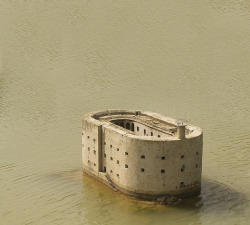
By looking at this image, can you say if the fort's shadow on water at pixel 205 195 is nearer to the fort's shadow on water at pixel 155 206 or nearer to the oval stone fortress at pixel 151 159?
the fort's shadow on water at pixel 155 206

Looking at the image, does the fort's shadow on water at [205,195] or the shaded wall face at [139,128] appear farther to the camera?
the shaded wall face at [139,128]

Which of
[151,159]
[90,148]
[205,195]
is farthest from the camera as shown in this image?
[90,148]

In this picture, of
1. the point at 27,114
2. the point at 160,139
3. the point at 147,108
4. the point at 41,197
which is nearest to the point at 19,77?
the point at 27,114

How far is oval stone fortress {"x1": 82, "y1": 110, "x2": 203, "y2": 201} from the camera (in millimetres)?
58531

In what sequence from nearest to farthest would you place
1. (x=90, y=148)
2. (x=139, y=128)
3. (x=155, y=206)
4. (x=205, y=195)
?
(x=155, y=206)
(x=205, y=195)
(x=90, y=148)
(x=139, y=128)

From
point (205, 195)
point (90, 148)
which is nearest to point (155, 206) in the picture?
point (205, 195)

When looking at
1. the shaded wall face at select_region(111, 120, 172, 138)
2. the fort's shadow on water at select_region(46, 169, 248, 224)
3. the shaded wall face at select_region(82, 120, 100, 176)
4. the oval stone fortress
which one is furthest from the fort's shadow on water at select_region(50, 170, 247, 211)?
the shaded wall face at select_region(111, 120, 172, 138)

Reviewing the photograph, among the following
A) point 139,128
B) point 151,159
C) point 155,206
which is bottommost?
point 155,206

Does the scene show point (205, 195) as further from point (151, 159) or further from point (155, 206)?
point (151, 159)

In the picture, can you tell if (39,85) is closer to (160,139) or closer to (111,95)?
(111,95)

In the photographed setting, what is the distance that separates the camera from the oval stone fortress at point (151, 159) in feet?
192

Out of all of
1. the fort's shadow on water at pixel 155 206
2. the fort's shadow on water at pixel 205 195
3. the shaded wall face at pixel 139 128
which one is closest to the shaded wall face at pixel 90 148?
the fort's shadow on water at pixel 205 195

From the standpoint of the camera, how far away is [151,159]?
58625 mm

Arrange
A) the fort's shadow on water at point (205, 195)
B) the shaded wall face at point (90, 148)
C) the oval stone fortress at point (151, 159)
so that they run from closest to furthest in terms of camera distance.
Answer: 1. the oval stone fortress at point (151, 159)
2. the fort's shadow on water at point (205, 195)
3. the shaded wall face at point (90, 148)
